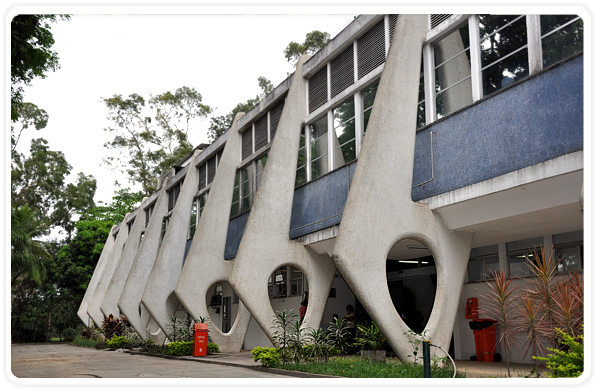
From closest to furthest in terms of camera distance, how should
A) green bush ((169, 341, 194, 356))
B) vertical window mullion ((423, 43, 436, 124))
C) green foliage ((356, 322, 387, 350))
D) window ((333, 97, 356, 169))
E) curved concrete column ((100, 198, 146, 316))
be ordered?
1. vertical window mullion ((423, 43, 436, 124))
2. green foliage ((356, 322, 387, 350))
3. window ((333, 97, 356, 169))
4. green bush ((169, 341, 194, 356))
5. curved concrete column ((100, 198, 146, 316))

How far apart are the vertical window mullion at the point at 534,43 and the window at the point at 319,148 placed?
785 cm

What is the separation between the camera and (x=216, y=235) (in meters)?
23.4

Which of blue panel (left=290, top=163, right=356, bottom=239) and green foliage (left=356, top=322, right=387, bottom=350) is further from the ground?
blue panel (left=290, top=163, right=356, bottom=239)

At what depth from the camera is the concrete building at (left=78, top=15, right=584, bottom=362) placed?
10781mm

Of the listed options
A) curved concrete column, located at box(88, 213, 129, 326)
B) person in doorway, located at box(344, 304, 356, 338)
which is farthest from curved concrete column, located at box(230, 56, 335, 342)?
curved concrete column, located at box(88, 213, 129, 326)

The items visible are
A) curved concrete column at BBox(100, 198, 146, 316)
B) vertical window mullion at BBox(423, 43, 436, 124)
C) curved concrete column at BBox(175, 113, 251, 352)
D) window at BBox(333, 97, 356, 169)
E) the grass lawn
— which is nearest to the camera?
the grass lawn

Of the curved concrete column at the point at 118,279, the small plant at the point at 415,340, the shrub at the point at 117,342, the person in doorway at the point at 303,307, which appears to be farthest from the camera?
the curved concrete column at the point at 118,279

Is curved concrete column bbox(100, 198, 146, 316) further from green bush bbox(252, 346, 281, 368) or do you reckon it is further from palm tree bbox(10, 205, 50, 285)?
green bush bbox(252, 346, 281, 368)

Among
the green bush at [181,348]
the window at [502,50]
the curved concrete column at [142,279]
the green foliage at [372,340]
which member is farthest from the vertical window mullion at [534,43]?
the curved concrete column at [142,279]

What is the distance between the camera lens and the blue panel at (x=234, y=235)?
75.5 feet

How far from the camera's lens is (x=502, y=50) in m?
11.9

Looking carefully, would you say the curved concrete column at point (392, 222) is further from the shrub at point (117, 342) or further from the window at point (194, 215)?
the shrub at point (117, 342)

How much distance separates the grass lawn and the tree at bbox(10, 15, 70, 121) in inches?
350
